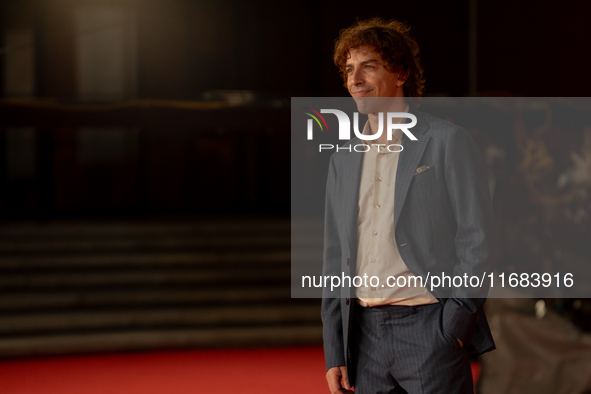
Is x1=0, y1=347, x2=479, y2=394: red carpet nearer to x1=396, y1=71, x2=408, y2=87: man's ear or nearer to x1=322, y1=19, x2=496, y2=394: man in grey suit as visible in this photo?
x1=322, y1=19, x2=496, y2=394: man in grey suit

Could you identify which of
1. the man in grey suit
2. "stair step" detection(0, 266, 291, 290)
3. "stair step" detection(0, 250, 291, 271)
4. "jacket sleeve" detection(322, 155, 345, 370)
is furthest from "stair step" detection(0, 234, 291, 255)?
the man in grey suit

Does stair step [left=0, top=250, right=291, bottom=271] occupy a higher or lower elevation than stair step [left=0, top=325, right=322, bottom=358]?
higher

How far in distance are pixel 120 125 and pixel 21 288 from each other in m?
2.10

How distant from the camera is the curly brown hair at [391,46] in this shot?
1320 mm

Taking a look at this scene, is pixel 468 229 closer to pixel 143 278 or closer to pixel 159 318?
pixel 159 318

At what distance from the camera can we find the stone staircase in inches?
204

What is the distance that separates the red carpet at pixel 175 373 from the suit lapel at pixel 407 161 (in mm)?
3050

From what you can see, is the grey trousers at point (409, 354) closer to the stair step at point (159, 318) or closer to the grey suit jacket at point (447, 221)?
the grey suit jacket at point (447, 221)

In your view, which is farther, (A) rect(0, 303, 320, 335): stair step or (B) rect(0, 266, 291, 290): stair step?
(B) rect(0, 266, 291, 290): stair step

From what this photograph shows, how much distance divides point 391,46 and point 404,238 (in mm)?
472

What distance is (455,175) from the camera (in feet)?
4.06

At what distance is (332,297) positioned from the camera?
148 cm

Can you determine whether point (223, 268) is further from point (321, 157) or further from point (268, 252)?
point (321, 157)

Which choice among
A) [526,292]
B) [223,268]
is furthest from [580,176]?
[223,268]
